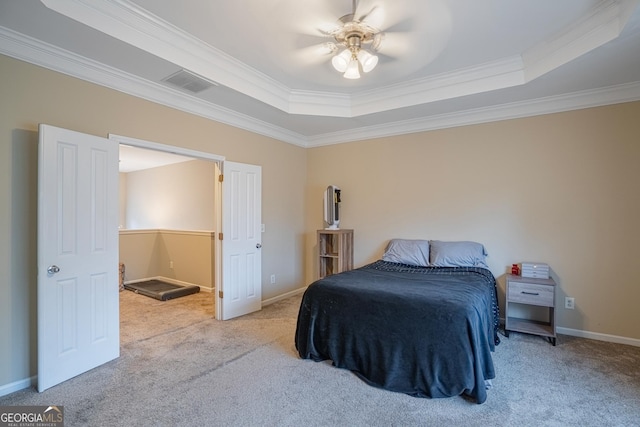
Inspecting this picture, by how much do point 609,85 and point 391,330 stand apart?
332cm

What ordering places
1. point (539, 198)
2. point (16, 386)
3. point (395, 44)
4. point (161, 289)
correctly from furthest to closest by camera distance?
point (161, 289) < point (539, 198) < point (395, 44) < point (16, 386)

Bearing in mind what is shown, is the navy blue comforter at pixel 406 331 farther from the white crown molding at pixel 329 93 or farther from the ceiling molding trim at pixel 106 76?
the ceiling molding trim at pixel 106 76

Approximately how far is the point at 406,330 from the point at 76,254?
272 centimetres

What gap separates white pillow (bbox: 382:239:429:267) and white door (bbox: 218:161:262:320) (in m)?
1.81

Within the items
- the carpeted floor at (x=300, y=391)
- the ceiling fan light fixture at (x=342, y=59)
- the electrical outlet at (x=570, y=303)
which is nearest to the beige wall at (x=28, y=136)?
the carpeted floor at (x=300, y=391)

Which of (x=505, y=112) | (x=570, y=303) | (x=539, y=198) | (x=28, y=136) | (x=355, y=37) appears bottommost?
(x=570, y=303)

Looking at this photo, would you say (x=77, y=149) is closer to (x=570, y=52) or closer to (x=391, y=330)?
(x=391, y=330)

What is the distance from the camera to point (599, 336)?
3.18 meters

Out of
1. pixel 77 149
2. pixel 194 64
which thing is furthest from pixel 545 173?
pixel 77 149

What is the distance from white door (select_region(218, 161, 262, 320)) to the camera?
3795 millimetres

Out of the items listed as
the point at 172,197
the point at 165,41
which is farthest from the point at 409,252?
the point at 172,197

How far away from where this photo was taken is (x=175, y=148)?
330 cm

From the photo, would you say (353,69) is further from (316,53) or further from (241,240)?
(241,240)

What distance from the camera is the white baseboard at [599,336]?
3.04 m
